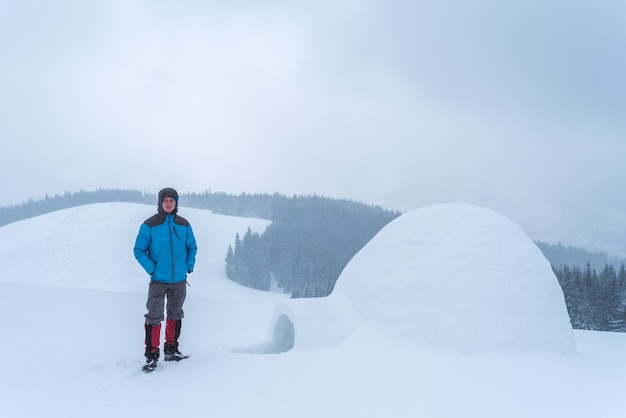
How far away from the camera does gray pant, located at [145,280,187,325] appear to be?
19.2 ft

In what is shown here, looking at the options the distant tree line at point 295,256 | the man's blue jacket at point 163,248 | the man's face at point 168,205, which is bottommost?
the distant tree line at point 295,256

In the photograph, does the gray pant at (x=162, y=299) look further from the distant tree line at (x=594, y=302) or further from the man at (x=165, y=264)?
the distant tree line at (x=594, y=302)

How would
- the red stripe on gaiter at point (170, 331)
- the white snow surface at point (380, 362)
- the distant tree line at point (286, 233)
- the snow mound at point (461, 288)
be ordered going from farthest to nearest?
1. the distant tree line at point (286, 233)
2. the snow mound at point (461, 288)
3. the red stripe on gaiter at point (170, 331)
4. the white snow surface at point (380, 362)

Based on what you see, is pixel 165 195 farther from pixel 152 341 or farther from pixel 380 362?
pixel 380 362

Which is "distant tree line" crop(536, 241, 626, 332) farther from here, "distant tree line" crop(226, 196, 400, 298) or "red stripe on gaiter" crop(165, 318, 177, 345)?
"red stripe on gaiter" crop(165, 318, 177, 345)

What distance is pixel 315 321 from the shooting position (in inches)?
309

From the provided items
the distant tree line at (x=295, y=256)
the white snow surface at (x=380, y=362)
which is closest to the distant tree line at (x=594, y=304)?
the white snow surface at (x=380, y=362)

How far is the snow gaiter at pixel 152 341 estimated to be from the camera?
227 inches

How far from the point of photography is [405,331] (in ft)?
25.5

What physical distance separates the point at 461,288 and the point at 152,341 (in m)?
6.38

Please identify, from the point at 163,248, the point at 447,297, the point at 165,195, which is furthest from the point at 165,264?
the point at 447,297

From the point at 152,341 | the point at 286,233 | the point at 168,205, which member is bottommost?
the point at 286,233

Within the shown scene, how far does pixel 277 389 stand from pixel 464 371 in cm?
352

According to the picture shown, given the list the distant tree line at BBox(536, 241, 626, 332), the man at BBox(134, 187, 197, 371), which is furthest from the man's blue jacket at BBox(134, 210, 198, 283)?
the distant tree line at BBox(536, 241, 626, 332)
